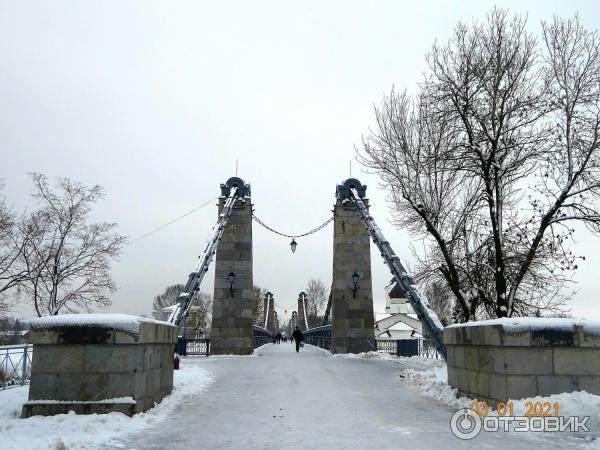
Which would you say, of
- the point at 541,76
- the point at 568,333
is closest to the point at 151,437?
the point at 568,333

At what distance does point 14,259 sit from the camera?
2423 cm

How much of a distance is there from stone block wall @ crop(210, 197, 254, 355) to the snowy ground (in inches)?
592

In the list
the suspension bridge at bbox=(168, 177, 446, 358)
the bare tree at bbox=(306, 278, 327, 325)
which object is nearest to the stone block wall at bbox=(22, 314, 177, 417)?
the suspension bridge at bbox=(168, 177, 446, 358)

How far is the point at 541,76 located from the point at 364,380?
9.79m

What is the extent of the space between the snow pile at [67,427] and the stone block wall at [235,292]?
17.7 m

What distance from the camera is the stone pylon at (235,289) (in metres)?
25.8

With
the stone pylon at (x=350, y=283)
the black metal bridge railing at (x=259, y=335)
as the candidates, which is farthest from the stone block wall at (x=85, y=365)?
the black metal bridge railing at (x=259, y=335)

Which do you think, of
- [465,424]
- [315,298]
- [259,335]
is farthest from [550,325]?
[315,298]

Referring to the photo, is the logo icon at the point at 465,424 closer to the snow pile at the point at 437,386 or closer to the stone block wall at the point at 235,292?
the snow pile at the point at 437,386

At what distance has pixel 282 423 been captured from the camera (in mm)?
7121

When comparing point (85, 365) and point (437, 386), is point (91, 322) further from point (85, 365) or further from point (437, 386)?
point (437, 386)

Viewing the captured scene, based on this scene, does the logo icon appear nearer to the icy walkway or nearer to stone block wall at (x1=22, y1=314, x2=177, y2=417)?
the icy walkway

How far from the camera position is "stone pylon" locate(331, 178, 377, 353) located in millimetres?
26141

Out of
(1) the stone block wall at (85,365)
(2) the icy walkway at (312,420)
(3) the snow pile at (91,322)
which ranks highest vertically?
(3) the snow pile at (91,322)
